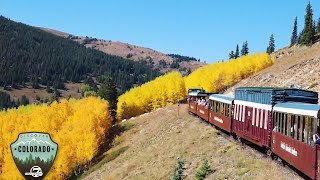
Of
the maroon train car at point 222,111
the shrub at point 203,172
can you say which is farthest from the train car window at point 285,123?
the maroon train car at point 222,111

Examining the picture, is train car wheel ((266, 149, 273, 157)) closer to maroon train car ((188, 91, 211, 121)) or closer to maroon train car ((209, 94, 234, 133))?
maroon train car ((209, 94, 234, 133))

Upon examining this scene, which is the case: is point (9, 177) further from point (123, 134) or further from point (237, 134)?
point (237, 134)

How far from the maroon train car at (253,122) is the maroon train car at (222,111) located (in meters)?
1.69

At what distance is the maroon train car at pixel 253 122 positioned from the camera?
83.6 feet

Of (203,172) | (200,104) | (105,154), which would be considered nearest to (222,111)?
(203,172)

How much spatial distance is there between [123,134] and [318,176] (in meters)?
76.0

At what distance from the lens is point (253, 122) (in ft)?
93.3

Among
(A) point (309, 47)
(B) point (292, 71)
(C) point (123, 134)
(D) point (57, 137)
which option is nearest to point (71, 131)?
(D) point (57, 137)

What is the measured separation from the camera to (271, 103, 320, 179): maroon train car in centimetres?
1706

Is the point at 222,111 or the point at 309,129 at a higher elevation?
the point at 309,129

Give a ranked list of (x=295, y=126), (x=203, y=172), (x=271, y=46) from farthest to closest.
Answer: (x=271, y=46) < (x=203, y=172) < (x=295, y=126)

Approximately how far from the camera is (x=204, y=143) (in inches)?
1515

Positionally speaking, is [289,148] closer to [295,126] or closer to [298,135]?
[295,126]

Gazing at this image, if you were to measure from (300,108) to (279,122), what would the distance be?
12.5 feet
